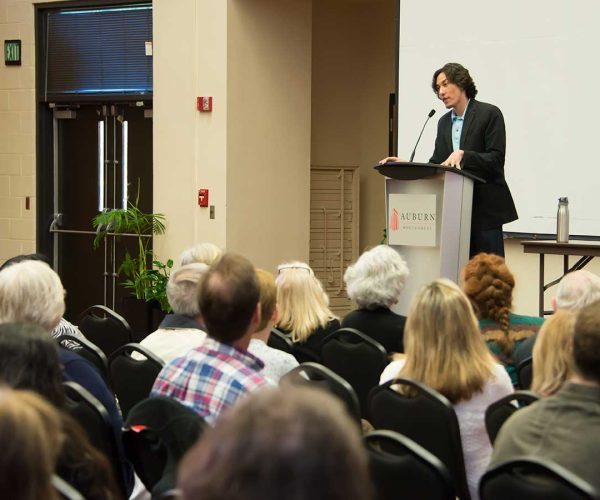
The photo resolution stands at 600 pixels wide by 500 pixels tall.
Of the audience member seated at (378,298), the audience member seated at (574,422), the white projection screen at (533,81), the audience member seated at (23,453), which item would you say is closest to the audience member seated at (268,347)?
the audience member seated at (378,298)

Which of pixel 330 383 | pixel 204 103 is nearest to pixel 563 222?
pixel 204 103

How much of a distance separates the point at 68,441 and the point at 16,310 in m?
1.09

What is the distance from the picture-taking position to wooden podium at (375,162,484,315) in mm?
5324

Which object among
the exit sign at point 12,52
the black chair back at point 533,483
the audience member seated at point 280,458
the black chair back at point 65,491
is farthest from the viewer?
the exit sign at point 12,52

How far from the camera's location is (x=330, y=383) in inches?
112

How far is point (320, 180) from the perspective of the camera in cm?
975

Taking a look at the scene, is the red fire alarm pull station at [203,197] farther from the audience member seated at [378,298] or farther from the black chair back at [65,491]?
the black chair back at [65,491]

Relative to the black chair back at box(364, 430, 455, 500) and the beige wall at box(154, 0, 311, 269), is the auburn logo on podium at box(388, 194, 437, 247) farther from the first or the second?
the black chair back at box(364, 430, 455, 500)

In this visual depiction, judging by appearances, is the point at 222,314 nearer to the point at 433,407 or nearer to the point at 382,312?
the point at 433,407

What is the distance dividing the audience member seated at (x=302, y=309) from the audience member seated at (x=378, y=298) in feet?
0.39

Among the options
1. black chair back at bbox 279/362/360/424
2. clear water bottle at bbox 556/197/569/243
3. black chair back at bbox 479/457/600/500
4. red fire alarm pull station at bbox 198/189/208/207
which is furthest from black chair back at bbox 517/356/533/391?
red fire alarm pull station at bbox 198/189/208/207

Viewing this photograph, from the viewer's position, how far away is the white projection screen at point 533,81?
271 inches

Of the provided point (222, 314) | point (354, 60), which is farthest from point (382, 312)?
point (354, 60)

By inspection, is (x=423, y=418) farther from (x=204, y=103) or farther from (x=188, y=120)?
(x=188, y=120)
